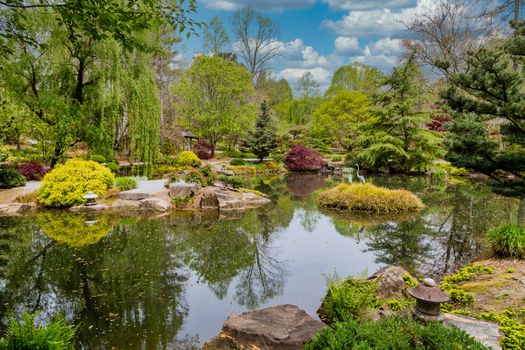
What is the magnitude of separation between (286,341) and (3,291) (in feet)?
15.9

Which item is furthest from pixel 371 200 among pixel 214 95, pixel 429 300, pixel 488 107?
pixel 214 95

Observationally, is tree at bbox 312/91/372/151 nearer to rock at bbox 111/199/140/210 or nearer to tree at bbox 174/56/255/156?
tree at bbox 174/56/255/156

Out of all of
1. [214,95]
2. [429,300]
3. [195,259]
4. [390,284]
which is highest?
[214,95]

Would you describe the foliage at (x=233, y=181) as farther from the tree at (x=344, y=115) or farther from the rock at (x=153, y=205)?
the tree at (x=344, y=115)

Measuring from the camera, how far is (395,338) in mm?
2818

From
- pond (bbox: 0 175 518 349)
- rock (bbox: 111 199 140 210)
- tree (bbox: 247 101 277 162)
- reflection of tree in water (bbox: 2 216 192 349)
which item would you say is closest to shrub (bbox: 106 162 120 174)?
rock (bbox: 111 199 140 210)

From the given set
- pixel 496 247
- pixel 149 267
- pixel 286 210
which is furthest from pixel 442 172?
A: pixel 149 267

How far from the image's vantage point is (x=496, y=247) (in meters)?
6.65

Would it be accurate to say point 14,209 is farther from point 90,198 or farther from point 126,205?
point 126,205

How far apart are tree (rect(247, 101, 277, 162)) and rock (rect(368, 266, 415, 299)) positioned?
777 inches

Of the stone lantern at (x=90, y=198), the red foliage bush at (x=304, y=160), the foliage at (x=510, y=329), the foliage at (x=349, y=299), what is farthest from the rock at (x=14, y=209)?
the red foliage bush at (x=304, y=160)

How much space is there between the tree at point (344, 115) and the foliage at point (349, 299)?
22694 mm

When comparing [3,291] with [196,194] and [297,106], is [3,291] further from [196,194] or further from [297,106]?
[297,106]

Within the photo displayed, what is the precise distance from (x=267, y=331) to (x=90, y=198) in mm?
9594
